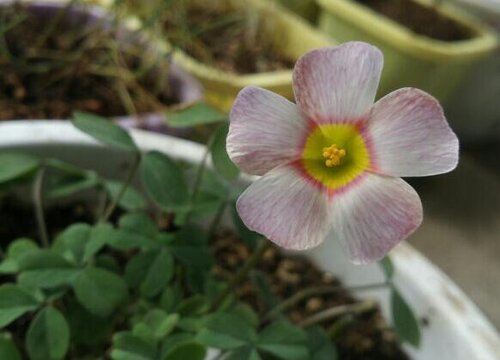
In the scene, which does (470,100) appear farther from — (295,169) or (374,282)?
(295,169)

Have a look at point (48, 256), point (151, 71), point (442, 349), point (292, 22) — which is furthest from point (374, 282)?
point (292, 22)

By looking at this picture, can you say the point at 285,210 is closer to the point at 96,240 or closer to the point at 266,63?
the point at 96,240

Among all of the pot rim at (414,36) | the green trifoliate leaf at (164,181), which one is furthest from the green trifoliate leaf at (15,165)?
the pot rim at (414,36)

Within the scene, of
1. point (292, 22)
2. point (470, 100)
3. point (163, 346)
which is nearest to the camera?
point (163, 346)

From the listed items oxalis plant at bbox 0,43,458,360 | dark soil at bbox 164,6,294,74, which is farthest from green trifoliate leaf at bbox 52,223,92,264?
dark soil at bbox 164,6,294,74

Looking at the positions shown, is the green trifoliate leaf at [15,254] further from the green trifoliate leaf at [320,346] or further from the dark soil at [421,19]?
the dark soil at [421,19]

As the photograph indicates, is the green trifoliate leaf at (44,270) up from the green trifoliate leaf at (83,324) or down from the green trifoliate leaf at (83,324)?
up
